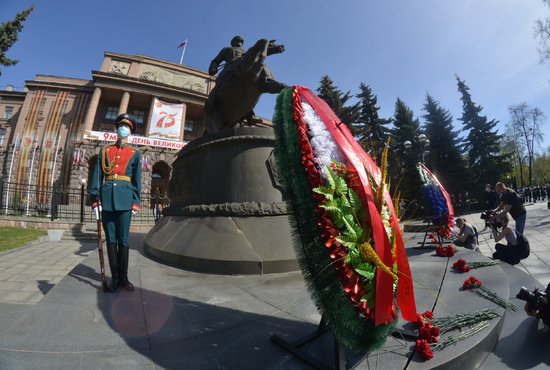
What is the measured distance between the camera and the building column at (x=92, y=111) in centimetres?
2654

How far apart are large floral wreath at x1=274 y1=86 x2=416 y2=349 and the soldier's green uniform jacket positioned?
2095mm

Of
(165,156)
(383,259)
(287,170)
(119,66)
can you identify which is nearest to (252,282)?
(287,170)

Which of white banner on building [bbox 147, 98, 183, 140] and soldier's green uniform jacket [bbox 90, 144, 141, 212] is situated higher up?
white banner on building [bbox 147, 98, 183, 140]

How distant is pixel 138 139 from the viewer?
2359 cm

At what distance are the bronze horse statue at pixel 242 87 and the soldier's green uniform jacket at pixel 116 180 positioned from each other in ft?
8.81

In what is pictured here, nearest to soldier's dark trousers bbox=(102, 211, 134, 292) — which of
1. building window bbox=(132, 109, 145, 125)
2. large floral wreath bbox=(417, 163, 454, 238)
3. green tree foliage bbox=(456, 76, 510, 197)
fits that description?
large floral wreath bbox=(417, 163, 454, 238)

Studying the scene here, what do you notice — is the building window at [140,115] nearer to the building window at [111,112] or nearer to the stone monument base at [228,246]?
the building window at [111,112]

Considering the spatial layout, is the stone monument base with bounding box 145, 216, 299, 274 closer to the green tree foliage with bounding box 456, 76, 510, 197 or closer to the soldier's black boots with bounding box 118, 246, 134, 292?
the soldier's black boots with bounding box 118, 246, 134, 292

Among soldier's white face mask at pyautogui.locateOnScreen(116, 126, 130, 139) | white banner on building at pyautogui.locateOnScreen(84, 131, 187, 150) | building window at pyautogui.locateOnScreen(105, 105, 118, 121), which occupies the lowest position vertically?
soldier's white face mask at pyautogui.locateOnScreen(116, 126, 130, 139)

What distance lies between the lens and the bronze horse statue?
4.78m

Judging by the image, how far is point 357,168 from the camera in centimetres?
142

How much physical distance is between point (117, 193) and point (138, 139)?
77.3ft

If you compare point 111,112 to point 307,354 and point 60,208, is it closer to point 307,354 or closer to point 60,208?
point 60,208

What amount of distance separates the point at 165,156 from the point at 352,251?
86.1ft
